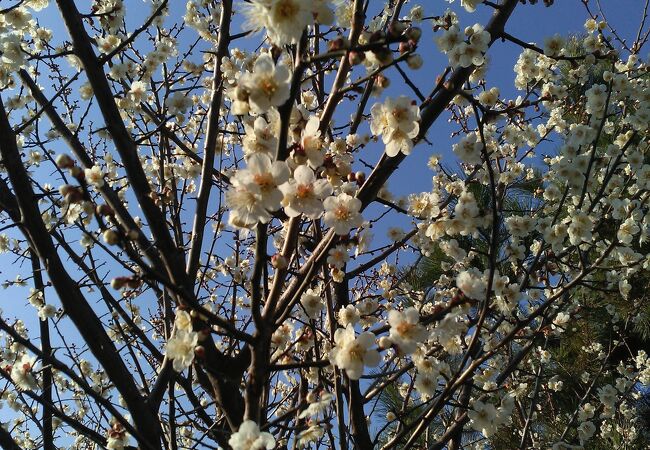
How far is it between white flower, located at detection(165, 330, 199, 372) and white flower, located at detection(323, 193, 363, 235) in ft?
1.79

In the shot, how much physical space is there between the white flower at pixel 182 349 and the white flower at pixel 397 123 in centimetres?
86

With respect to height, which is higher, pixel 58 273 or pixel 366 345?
pixel 58 273

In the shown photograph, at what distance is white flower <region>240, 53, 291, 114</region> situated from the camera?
1.26 meters

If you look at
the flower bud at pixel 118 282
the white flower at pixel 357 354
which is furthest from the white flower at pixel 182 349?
the white flower at pixel 357 354

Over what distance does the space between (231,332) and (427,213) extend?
128cm

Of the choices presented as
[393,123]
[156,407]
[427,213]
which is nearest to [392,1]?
[427,213]

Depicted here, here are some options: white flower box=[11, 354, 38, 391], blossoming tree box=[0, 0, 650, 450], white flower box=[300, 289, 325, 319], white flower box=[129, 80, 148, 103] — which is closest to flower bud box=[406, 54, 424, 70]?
blossoming tree box=[0, 0, 650, 450]

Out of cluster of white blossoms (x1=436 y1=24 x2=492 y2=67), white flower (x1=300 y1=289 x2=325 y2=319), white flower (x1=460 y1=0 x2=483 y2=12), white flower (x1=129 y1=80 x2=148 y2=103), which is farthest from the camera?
white flower (x1=129 y1=80 x2=148 y2=103)

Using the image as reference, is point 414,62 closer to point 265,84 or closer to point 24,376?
point 265,84

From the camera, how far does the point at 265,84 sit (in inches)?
50.4

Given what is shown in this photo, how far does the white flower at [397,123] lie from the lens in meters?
1.62

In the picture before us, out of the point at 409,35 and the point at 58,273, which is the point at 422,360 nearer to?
the point at 409,35

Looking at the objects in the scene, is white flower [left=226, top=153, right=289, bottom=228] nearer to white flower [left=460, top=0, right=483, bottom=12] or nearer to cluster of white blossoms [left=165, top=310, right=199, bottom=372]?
cluster of white blossoms [left=165, top=310, right=199, bottom=372]

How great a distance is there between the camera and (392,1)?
314cm
